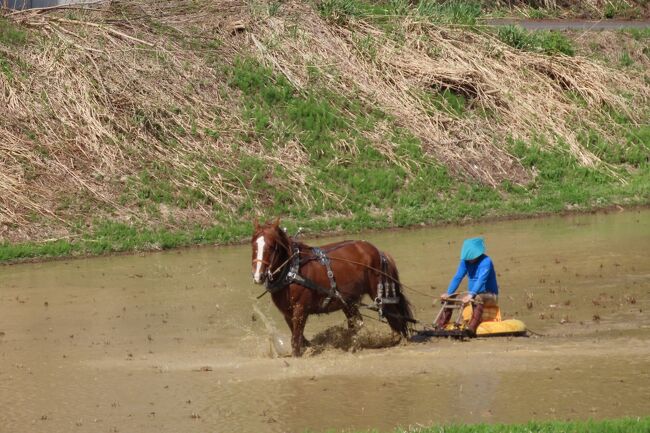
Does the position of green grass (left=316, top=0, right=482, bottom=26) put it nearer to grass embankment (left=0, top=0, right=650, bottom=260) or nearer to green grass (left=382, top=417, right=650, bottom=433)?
grass embankment (left=0, top=0, right=650, bottom=260)

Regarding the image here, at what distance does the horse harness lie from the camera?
13.8m

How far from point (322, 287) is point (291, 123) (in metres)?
13.8

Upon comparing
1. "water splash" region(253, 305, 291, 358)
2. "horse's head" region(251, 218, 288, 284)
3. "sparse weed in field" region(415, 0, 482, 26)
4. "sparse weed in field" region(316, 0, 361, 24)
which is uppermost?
"sparse weed in field" region(415, 0, 482, 26)

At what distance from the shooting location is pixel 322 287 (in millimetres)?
14109

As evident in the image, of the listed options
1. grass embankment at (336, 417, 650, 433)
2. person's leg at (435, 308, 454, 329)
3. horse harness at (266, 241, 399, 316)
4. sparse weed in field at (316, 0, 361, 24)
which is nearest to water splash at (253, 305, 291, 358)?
horse harness at (266, 241, 399, 316)

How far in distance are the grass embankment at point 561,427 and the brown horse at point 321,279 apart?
13.4 ft

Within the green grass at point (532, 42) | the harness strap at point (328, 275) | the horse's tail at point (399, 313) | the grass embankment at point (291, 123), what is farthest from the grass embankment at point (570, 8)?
the harness strap at point (328, 275)

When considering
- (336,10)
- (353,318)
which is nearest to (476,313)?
(353,318)

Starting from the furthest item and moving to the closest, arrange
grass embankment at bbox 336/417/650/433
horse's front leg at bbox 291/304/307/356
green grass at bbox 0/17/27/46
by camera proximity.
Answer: green grass at bbox 0/17/27/46 → horse's front leg at bbox 291/304/307/356 → grass embankment at bbox 336/417/650/433

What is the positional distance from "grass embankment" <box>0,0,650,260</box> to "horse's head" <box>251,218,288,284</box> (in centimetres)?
897

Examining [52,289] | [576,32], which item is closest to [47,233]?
[52,289]

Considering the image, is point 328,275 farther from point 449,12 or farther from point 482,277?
point 449,12

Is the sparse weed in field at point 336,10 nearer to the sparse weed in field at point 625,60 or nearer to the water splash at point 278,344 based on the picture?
the sparse weed in field at point 625,60

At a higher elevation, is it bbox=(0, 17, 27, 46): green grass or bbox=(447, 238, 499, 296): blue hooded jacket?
bbox=(0, 17, 27, 46): green grass
